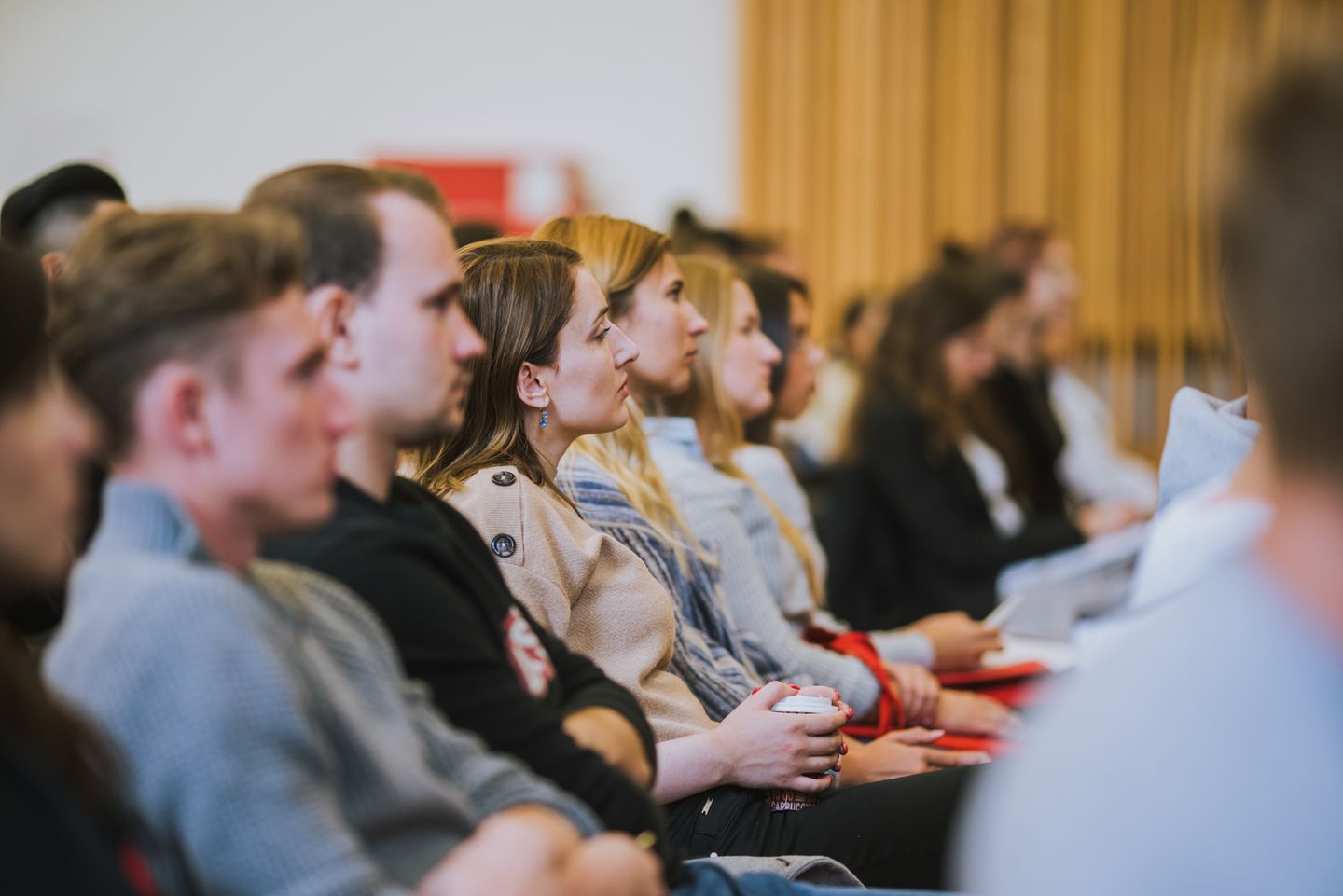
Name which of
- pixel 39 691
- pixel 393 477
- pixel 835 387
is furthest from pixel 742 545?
pixel 835 387

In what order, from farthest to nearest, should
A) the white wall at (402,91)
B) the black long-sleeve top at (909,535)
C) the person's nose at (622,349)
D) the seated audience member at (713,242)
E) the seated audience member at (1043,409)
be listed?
1. the white wall at (402,91)
2. the seated audience member at (713,242)
3. the seated audience member at (1043,409)
4. the black long-sleeve top at (909,535)
5. the person's nose at (622,349)

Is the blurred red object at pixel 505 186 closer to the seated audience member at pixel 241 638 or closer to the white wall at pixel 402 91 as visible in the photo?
the white wall at pixel 402 91

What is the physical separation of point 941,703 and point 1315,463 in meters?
1.56

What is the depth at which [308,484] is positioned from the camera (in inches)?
39.1

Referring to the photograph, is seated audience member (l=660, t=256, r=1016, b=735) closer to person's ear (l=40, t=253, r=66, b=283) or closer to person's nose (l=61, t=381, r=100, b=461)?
person's ear (l=40, t=253, r=66, b=283)

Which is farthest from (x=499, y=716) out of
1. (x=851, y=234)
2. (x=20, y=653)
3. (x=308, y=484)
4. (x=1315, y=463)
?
(x=851, y=234)

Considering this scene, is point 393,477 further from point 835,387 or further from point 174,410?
point 835,387

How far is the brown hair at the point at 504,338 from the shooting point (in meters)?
1.72

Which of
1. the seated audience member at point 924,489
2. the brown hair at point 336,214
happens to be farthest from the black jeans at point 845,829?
the seated audience member at point 924,489

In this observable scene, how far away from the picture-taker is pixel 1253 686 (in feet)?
2.39

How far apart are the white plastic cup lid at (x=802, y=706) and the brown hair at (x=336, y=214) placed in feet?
2.50

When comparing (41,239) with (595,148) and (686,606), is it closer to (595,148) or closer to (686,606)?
(686,606)

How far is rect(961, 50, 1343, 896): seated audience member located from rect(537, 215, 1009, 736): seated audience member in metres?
1.21

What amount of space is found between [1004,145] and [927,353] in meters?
3.13
